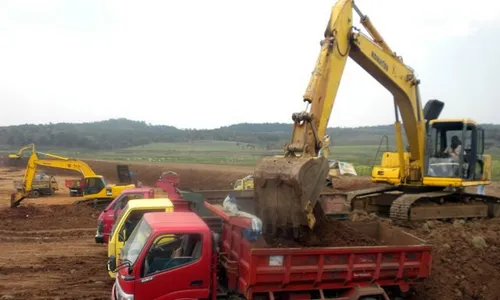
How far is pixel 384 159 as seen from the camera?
14.4 metres

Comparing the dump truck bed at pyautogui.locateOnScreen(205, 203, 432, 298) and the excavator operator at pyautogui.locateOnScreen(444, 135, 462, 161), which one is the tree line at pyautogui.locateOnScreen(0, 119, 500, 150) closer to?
the excavator operator at pyautogui.locateOnScreen(444, 135, 462, 161)

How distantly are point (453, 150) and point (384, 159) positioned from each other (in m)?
1.85

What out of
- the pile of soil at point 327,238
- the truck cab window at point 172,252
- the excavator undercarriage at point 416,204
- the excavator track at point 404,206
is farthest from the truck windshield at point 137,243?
the excavator track at point 404,206

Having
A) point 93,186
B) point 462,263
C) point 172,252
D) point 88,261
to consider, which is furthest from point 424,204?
point 93,186

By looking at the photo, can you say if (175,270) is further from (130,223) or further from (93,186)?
(93,186)

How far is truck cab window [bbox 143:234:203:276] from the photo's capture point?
22.4 ft

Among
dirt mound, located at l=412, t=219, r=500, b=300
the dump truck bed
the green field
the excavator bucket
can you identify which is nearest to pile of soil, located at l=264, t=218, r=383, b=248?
the excavator bucket

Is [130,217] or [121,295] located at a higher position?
[130,217]

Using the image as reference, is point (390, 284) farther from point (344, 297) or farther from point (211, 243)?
point (211, 243)

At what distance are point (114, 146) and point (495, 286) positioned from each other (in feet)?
362

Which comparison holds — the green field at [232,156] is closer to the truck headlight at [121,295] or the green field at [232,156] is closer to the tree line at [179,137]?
the tree line at [179,137]

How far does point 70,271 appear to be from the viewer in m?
11.9

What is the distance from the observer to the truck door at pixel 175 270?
6.73 metres

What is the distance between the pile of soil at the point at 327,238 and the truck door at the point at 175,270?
3.82ft
